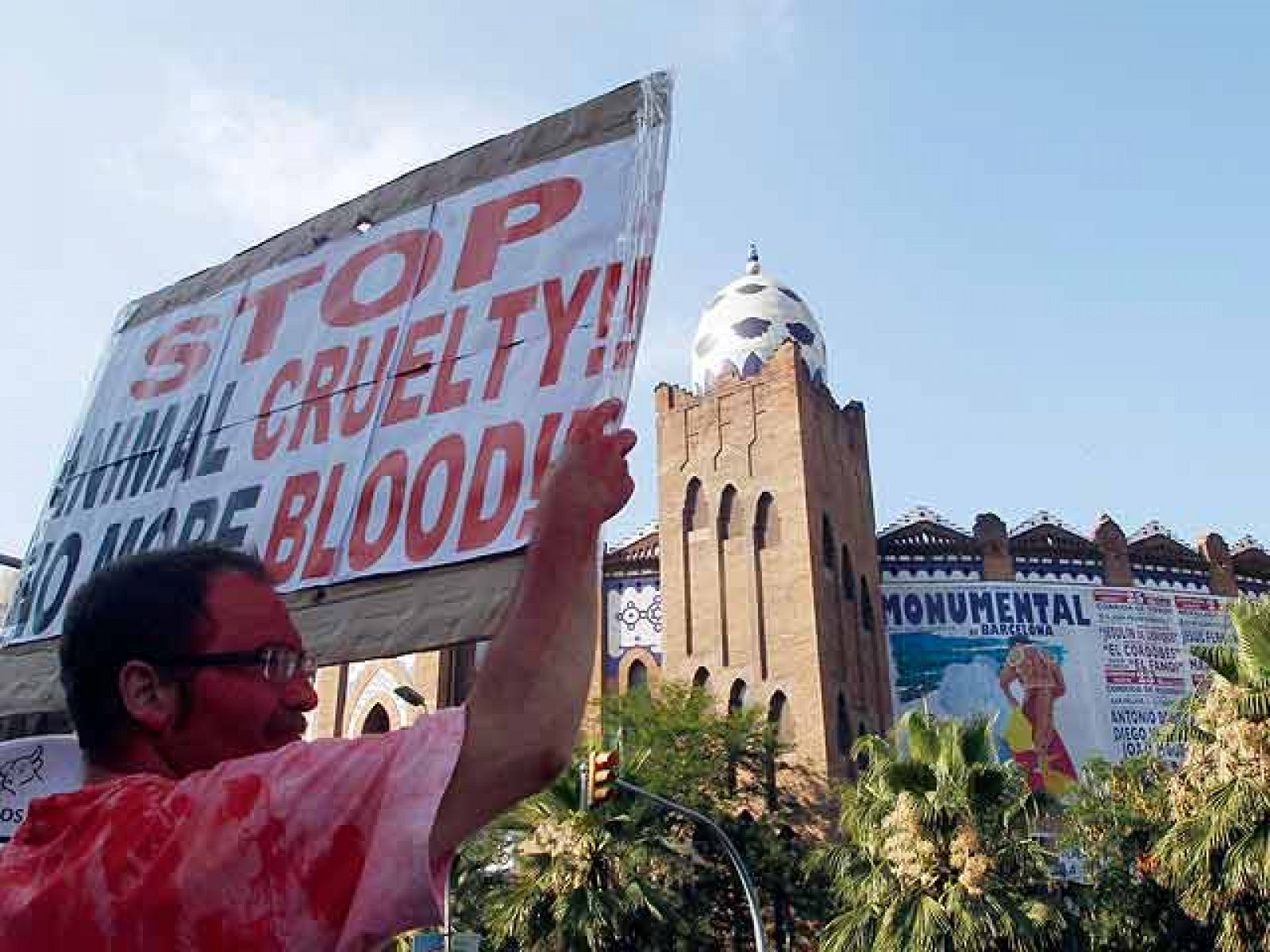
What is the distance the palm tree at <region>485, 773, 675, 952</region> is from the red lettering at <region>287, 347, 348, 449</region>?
18.1 m

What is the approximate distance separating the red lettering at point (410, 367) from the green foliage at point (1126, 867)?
70.6 feet

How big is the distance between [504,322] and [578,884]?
20.3 metres

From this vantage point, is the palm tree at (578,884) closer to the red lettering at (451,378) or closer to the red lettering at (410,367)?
the red lettering at (410,367)

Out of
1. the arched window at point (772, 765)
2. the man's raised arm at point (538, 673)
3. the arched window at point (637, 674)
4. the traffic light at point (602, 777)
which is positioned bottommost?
the man's raised arm at point (538, 673)

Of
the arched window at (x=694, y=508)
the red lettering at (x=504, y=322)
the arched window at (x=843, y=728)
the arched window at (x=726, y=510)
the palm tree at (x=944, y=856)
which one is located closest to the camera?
the red lettering at (x=504, y=322)

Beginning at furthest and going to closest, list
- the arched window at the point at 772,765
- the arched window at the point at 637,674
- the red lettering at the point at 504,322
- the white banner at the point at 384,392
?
the arched window at the point at 637,674
the arched window at the point at 772,765
the red lettering at the point at 504,322
the white banner at the point at 384,392

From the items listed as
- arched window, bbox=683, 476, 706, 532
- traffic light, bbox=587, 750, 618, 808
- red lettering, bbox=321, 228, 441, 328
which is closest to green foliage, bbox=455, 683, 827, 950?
traffic light, bbox=587, 750, 618, 808

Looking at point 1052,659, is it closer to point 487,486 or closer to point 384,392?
point 384,392

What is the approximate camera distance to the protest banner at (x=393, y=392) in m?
2.96

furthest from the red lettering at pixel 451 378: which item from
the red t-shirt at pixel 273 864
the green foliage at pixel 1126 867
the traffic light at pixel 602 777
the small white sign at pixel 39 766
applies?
the green foliage at pixel 1126 867

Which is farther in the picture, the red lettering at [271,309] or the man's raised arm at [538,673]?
the red lettering at [271,309]

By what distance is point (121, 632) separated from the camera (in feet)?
6.46

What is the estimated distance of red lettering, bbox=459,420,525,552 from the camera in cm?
288

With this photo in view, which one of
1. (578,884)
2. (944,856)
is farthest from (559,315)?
(578,884)
